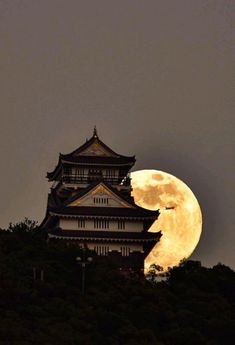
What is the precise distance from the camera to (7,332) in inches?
4532

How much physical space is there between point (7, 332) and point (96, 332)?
8677 millimetres

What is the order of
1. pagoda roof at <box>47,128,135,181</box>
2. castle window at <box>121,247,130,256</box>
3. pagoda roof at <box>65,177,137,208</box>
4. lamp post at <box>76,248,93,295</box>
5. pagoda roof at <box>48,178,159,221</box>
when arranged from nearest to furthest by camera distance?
lamp post at <box>76,248,93,295</box>, pagoda roof at <box>48,178,159,221</box>, castle window at <box>121,247,130,256</box>, pagoda roof at <box>65,177,137,208</box>, pagoda roof at <box>47,128,135,181</box>

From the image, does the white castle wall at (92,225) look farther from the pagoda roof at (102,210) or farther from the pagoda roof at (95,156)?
the pagoda roof at (95,156)

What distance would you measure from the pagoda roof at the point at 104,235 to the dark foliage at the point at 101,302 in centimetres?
972

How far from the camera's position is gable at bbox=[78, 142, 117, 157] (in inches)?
6496

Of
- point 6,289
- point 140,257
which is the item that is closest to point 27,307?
point 6,289

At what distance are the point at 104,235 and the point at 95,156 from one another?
10255 mm

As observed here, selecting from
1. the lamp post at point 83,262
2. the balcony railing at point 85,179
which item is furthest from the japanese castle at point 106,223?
the lamp post at point 83,262

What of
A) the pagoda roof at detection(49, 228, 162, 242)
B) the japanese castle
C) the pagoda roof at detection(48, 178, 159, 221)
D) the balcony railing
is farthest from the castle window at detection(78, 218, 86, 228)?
the balcony railing

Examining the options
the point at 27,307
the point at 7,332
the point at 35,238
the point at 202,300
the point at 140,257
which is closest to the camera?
the point at 7,332

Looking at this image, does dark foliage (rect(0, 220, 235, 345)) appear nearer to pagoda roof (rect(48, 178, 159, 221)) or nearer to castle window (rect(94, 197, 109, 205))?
pagoda roof (rect(48, 178, 159, 221))

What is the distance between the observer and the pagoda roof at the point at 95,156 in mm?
164000

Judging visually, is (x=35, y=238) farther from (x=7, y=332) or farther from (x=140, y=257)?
(x=7, y=332)

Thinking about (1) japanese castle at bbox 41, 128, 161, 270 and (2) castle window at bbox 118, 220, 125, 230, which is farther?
(2) castle window at bbox 118, 220, 125, 230
